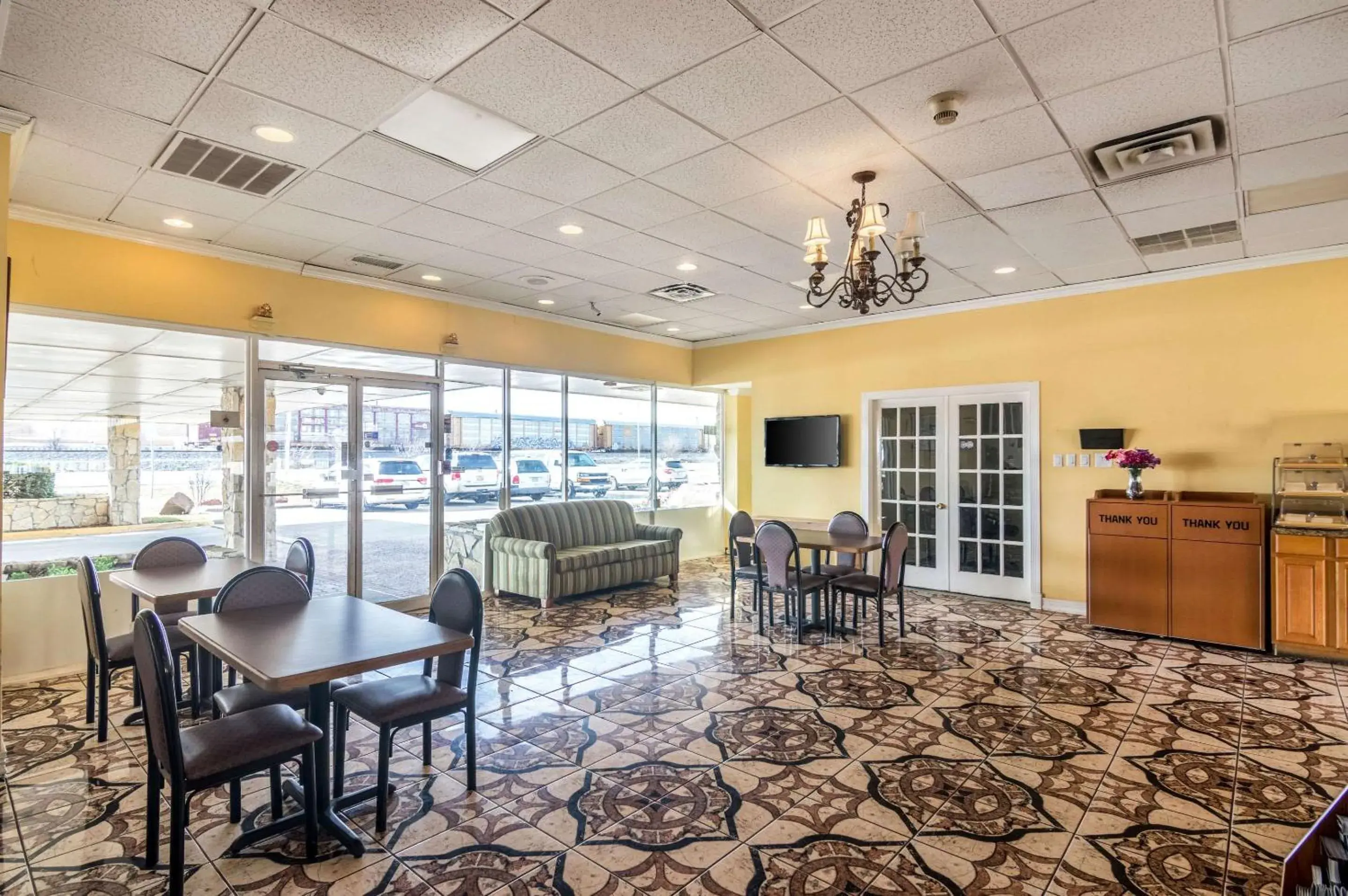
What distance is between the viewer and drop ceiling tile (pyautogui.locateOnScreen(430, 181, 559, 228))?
4.15 meters

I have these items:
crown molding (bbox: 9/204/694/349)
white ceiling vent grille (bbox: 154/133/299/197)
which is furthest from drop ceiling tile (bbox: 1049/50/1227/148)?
crown molding (bbox: 9/204/694/349)

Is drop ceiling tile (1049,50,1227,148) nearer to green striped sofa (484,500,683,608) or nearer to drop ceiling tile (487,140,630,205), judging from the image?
drop ceiling tile (487,140,630,205)

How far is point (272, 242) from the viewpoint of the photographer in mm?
5176

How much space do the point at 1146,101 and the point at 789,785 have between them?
11.6 ft

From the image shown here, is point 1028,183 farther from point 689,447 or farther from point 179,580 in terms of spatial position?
point 689,447

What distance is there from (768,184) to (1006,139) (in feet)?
4.21

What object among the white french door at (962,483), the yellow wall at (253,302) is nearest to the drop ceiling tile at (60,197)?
the yellow wall at (253,302)

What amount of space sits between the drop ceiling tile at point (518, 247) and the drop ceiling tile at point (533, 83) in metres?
1.75

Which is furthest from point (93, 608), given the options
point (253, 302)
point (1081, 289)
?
point (1081, 289)

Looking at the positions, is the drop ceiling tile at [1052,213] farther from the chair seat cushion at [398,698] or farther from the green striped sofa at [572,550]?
the green striped sofa at [572,550]

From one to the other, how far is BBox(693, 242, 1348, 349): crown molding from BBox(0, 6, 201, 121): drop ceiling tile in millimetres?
6409

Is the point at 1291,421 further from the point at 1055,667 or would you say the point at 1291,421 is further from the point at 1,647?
the point at 1,647

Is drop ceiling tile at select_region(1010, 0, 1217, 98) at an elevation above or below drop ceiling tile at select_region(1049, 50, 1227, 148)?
above

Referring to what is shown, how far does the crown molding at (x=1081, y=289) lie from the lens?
210 inches
